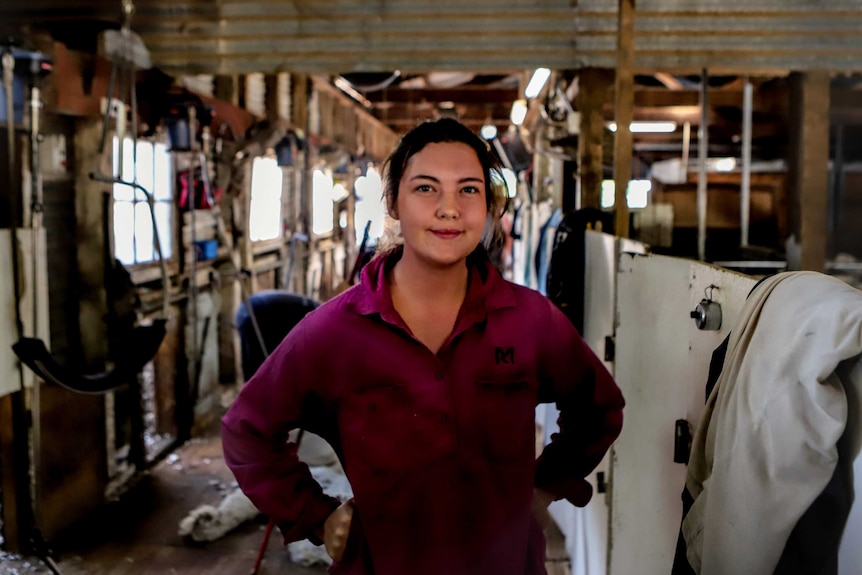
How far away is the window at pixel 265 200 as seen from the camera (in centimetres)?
959

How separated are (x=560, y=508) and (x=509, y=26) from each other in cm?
319

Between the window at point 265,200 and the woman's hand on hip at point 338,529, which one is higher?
the window at point 265,200

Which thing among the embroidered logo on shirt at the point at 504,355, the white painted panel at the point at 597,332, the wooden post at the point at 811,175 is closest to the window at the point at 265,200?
the white painted panel at the point at 597,332

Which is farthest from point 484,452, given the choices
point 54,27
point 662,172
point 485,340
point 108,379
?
point 662,172

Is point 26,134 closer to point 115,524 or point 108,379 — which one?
point 108,379

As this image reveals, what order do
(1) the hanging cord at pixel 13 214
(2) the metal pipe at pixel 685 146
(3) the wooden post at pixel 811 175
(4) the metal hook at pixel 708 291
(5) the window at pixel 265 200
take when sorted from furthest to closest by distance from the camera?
(5) the window at pixel 265 200, (2) the metal pipe at pixel 685 146, (3) the wooden post at pixel 811 175, (1) the hanging cord at pixel 13 214, (4) the metal hook at pixel 708 291

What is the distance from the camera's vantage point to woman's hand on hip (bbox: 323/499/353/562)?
6.54 ft

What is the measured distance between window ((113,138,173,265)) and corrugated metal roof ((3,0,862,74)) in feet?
4.36

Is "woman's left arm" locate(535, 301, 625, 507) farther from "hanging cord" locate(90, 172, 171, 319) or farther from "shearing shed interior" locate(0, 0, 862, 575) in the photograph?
"hanging cord" locate(90, 172, 171, 319)

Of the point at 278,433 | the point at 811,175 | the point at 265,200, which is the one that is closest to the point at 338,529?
the point at 278,433

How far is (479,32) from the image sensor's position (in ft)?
15.4

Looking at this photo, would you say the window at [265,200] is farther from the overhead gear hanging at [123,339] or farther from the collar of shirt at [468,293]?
the collar of shirt at [468,293]

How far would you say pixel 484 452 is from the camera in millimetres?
1961

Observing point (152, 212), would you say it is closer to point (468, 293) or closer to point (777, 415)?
point (468, 293)
